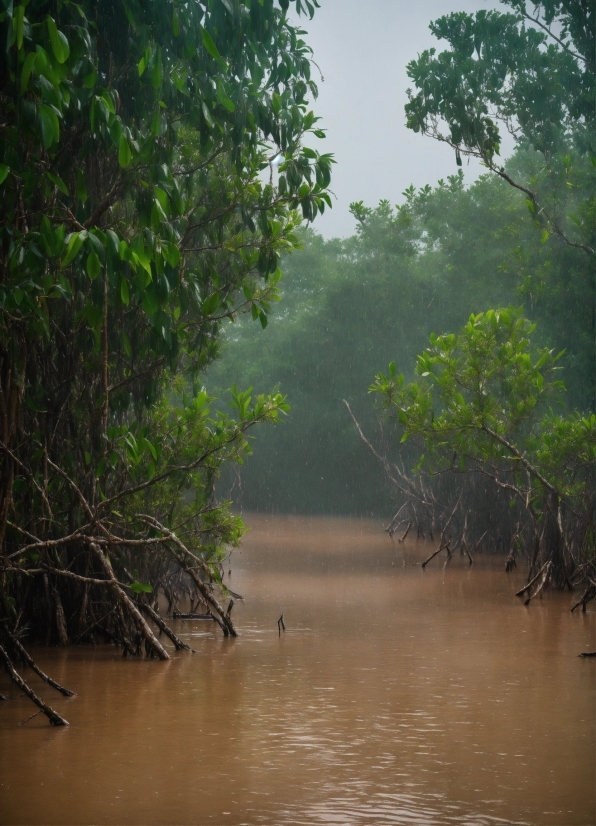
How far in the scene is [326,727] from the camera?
459cm

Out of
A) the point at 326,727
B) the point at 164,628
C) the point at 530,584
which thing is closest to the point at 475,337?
the point at 530,584

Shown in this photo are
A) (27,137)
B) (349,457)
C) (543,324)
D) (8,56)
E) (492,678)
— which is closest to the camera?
(8,56)

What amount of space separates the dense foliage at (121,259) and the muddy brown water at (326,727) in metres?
0.58

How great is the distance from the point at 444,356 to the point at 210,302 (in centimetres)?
353

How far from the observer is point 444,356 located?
886 centimetres

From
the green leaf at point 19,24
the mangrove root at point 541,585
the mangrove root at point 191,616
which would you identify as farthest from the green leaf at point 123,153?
the mangrove root at point 541,585

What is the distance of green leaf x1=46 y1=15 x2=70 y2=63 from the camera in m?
3.31

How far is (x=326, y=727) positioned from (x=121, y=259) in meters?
2.23

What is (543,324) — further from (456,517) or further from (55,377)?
(55,377)


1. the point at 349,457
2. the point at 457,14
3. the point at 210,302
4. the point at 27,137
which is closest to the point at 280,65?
the point at 210,302

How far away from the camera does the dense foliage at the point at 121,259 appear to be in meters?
3.90

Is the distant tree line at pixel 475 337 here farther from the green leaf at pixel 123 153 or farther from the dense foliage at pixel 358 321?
the green leaf at pixel 123 153

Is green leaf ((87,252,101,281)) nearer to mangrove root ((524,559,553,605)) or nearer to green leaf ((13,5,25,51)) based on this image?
green leaf ((13,5,25,51))

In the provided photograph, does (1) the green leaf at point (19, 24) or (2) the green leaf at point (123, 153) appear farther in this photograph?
(2) the green leaf at point (123, 153)
